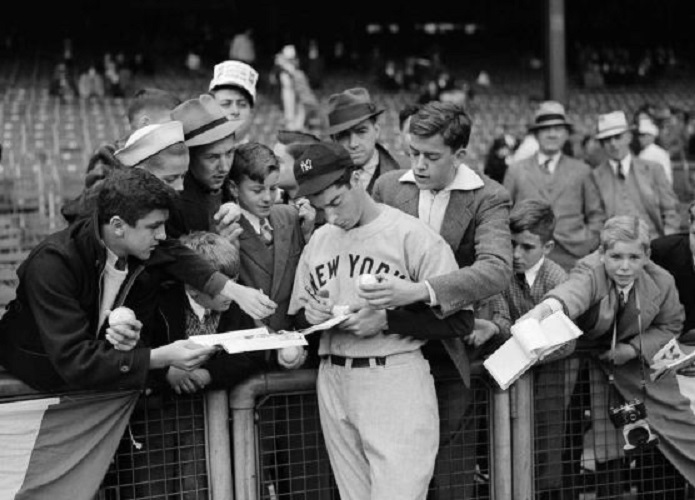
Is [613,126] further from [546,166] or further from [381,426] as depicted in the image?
[381,426]

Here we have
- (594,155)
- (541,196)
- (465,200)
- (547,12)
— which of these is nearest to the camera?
(465,200)

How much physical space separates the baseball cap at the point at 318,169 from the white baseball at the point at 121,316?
719mm

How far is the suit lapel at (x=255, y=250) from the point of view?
13.5 feet

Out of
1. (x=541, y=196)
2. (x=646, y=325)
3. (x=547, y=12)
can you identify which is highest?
(x=547, y=12)

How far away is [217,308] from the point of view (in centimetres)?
385

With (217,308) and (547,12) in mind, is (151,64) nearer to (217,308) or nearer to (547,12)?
(547,12)

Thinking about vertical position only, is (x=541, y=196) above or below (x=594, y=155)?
below

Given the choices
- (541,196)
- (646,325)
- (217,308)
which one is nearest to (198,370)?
(217,308)

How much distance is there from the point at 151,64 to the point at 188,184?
2059cm

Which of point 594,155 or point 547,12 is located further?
point 547,12

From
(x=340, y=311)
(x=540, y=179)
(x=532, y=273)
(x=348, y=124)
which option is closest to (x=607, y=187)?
(x=540, y=179)

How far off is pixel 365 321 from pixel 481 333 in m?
0.63

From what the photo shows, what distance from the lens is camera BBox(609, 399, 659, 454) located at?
4.05m

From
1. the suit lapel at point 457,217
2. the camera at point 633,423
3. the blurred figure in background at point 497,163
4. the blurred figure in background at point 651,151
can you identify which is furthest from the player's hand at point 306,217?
the blurred figure in background at point 651,151
